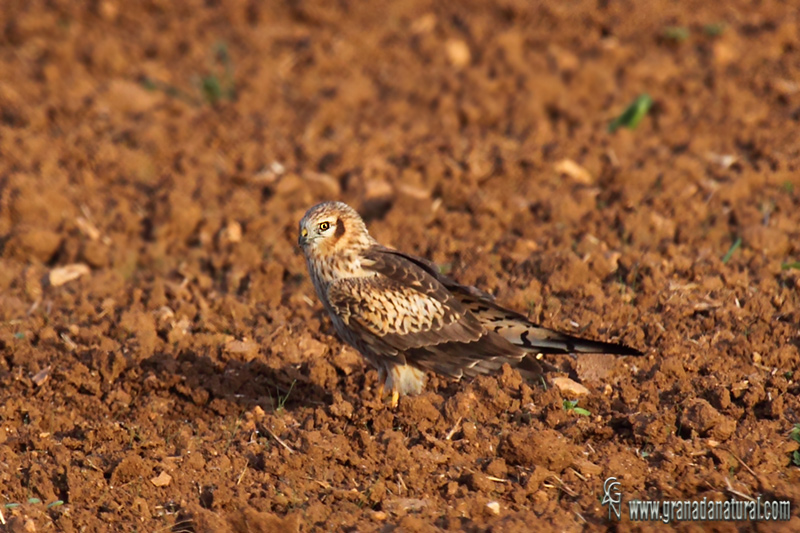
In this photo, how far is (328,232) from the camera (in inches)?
264

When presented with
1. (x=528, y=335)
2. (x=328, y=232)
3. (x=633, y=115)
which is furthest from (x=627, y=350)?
(x=633, y=115)

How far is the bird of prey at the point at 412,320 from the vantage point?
6.37 metres

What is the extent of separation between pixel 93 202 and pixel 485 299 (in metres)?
4.82

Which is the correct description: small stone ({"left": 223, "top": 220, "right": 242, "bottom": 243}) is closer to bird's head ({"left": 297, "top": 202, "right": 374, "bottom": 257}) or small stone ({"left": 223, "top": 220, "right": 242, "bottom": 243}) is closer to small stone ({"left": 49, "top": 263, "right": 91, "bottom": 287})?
small stone ({"left": 49, "top": 263, "right": 91, "bottom": 287})

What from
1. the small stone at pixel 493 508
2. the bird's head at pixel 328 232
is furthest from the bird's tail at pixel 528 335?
the small stone at pixel 493 508

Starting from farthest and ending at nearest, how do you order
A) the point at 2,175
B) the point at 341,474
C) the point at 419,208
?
the point at 2,175, the point at 419,208, the point at 341,474

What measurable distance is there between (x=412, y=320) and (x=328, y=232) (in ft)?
2.73

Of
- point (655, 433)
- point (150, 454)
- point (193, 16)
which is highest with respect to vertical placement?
point (193, 16)

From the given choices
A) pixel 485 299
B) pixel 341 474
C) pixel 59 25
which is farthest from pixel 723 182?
pixel 59 25

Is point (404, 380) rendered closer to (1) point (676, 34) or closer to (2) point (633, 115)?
(2) point (633, 115)

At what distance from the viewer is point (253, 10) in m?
14.1

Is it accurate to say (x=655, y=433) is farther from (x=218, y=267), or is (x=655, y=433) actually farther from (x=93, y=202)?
(x=93, y=202)

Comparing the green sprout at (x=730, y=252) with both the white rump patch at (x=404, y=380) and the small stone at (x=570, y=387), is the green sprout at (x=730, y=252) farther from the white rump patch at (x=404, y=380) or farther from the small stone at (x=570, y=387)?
the white rump patch at (x=404, y=380)

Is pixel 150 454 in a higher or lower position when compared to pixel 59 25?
lower
